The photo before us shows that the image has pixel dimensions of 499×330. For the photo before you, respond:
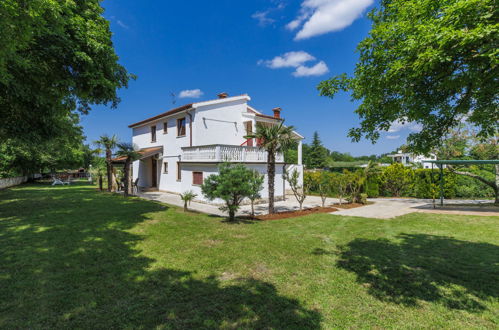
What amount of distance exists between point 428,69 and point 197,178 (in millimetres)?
14629

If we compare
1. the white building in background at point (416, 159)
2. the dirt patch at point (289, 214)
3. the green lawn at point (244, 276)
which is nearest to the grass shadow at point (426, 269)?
the green lawn at point (244, 276)

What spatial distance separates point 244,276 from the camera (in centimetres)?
480

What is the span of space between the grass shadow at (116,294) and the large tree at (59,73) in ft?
18.3

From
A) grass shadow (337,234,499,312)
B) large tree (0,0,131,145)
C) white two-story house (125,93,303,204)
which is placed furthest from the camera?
Result: white two-story house (125,93,303,204)

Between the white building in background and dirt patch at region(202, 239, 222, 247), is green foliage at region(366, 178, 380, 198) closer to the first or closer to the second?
the white building in background

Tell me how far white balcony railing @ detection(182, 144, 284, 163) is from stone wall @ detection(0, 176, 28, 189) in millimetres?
23264

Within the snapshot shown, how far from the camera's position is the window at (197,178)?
51.9 feet

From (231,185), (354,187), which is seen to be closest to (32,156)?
(231,185)

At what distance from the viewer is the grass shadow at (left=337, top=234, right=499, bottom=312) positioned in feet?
13.4

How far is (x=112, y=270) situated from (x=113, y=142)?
20.0 meters

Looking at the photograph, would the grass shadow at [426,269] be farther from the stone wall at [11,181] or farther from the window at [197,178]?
the stone wall at [11,181]

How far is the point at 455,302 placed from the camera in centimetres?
388

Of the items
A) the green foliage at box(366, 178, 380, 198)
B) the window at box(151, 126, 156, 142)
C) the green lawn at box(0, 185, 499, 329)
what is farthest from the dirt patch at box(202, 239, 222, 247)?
the window at box(151, 126, 156, 142)

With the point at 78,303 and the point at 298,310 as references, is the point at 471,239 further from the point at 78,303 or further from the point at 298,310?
the point at 78,303
